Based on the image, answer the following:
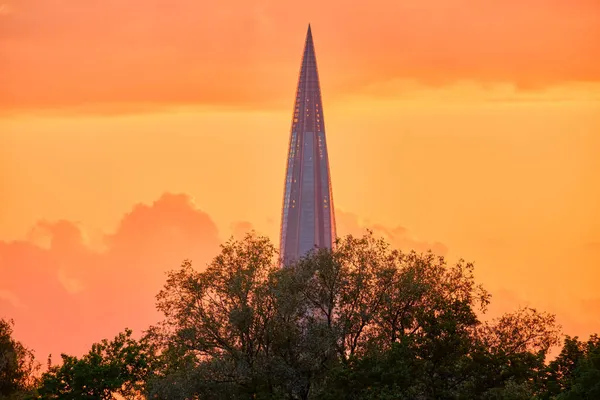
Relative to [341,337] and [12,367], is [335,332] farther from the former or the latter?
[12,367]

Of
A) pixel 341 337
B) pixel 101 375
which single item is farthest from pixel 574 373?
pixel 101 375

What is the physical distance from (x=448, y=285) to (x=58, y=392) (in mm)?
37099

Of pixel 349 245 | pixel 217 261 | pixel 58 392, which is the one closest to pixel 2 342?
pixel 58 392

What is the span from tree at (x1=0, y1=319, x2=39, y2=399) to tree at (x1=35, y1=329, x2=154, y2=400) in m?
9.12

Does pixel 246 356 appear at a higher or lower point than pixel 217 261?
lower

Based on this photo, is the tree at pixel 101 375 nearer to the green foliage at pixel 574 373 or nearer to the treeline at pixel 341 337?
the treeline at pixel 341 337

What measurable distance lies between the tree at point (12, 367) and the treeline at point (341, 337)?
41.1 ft

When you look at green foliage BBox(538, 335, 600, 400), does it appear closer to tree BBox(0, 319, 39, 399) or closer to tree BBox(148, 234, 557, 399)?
tree BBox(148, 234, 557, 399)

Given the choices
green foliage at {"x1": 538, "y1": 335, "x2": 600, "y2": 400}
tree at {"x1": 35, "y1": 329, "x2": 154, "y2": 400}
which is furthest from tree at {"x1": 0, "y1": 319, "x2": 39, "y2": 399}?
green foliage at {"x1": 538, "y1": 335, "x2": 600, "y2": 400}

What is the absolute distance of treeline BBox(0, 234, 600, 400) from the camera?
103 metres

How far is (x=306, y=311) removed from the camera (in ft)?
367

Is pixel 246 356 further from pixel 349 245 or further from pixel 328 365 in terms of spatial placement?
pixel 349 245

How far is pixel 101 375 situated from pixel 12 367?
51.2ft

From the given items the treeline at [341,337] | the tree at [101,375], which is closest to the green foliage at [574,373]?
the treeline at [341,337]
